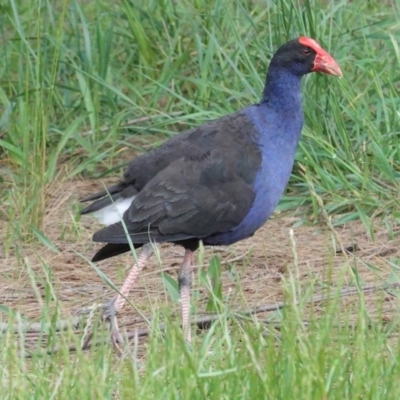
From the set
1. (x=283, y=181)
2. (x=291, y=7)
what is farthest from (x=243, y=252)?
(x=291, y=7)

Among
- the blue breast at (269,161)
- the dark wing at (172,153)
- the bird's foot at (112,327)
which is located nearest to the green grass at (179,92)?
the bird's foot at (112,327)

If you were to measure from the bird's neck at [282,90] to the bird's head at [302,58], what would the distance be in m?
0.03

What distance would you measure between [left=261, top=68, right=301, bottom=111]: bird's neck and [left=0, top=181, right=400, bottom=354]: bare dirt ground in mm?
560

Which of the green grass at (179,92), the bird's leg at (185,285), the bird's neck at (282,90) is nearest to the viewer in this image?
the bird's leg at (185,285)

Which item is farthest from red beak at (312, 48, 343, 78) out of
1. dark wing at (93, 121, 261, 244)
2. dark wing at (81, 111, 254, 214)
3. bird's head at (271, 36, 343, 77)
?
dark wing at (93, 121, 261, 244)

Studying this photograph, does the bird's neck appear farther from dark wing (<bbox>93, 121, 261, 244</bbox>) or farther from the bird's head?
dark wing (<bbox>93, 121, 261, 244</bbox>)

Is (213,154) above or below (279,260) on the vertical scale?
above

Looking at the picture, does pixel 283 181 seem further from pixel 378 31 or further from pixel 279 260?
pixel 378 31

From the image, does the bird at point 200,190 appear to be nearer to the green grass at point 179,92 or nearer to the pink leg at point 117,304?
the pink leg at point 117,304

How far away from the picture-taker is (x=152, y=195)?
429 cm

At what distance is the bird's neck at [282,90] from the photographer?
4582mm

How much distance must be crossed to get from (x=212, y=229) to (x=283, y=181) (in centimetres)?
33

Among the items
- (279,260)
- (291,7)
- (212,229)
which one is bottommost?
(279,260)

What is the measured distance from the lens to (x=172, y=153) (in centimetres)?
440
